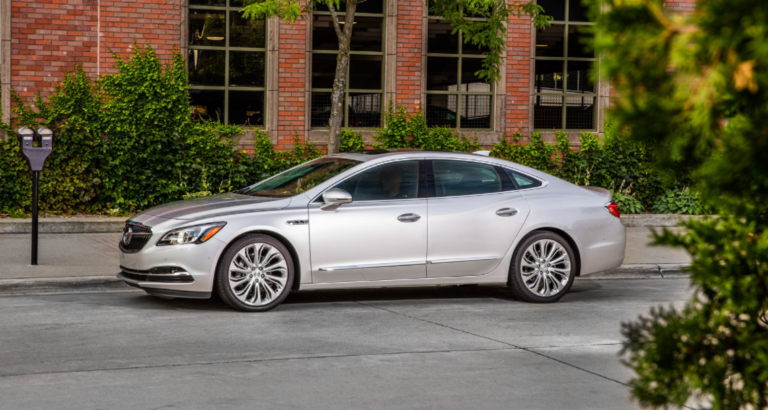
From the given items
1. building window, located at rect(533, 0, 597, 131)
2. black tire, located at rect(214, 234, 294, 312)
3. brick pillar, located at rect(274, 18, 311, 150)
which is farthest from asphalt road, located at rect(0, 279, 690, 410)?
building window, located at rect(533, 0, 597, 131)

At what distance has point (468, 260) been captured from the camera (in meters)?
9.80

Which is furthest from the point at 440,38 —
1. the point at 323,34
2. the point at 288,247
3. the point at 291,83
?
the point at 288,247

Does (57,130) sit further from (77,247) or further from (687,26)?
(687,26)

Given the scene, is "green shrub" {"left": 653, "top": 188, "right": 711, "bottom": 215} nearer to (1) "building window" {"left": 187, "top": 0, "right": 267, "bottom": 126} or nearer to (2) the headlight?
(1) "building window" {"left": 187, "top": 0, "right": 267, "bottom": 126}

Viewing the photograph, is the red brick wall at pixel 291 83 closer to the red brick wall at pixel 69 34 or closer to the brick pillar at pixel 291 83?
the brick pillar at pixel 291 83

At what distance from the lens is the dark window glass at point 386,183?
9.69 meters

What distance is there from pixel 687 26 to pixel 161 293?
23.8 ft

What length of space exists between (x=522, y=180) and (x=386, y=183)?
1.47 metres

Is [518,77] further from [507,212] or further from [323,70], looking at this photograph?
[507,212]

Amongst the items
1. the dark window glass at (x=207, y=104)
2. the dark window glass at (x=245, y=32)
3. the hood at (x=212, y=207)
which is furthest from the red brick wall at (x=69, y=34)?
the hood at (x=212, y=207)

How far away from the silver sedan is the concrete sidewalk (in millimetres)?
1231

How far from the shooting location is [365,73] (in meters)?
17.3

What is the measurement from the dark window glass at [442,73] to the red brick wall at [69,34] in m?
4.58

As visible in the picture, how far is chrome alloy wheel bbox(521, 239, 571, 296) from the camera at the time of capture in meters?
10.0
